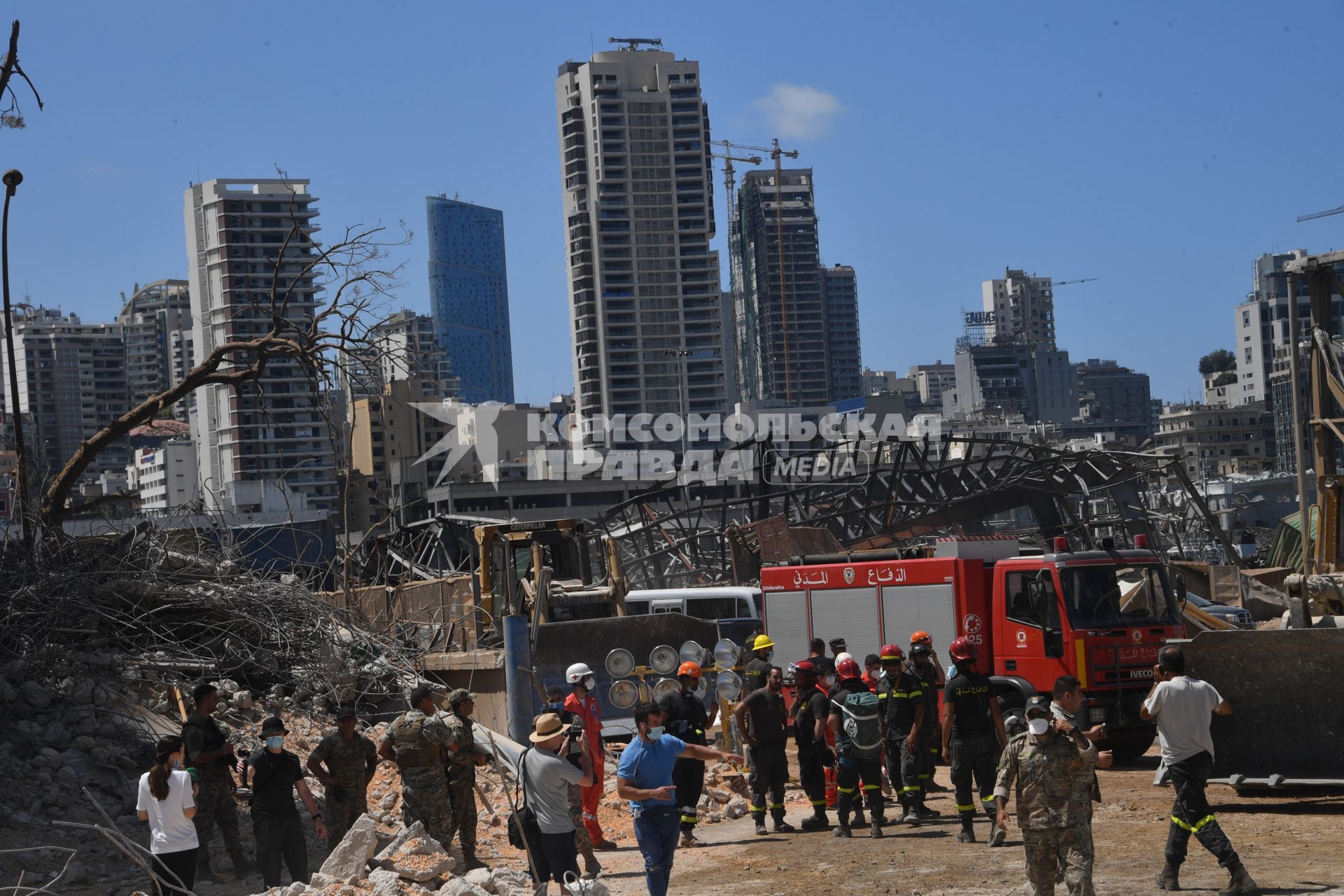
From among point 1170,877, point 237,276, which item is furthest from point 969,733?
point 237,276

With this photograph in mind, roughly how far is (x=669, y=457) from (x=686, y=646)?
12999 cm

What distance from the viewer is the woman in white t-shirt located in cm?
983

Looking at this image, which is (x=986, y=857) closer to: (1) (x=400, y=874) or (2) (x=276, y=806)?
(1) (x=400, y=874)

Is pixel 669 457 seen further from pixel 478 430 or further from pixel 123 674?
pixel 123 674

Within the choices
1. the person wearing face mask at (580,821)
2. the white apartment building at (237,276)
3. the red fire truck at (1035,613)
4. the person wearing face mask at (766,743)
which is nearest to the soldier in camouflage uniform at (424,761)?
the person wearing face mask at (580,821)

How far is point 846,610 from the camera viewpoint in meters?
19.6

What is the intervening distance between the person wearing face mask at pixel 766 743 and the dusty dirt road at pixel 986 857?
259 mm

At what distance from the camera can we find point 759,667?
48.5ft

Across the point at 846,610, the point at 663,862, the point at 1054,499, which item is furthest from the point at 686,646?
the point at 1054,499

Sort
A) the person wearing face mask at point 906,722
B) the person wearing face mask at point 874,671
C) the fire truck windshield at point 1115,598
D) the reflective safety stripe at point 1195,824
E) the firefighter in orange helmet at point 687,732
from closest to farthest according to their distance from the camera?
the reflective safety stripe at point 1195,824 < the firefighter in orange helmet at point 687,732 < the person wearing face mask at point 906,722 < the person wearing face mask at point 874,671 < the fire truck windshield at point 1115,598

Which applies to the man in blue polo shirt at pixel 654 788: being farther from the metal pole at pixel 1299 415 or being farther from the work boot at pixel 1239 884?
the metal pole at pixel 1299 415

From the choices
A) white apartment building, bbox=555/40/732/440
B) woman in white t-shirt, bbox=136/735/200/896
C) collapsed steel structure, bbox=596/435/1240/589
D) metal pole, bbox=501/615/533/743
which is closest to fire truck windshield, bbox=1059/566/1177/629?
metal pole, bbox=501/615/533/743

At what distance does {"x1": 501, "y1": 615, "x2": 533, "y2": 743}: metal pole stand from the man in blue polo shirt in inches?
233

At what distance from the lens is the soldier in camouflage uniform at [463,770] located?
11688 mm
